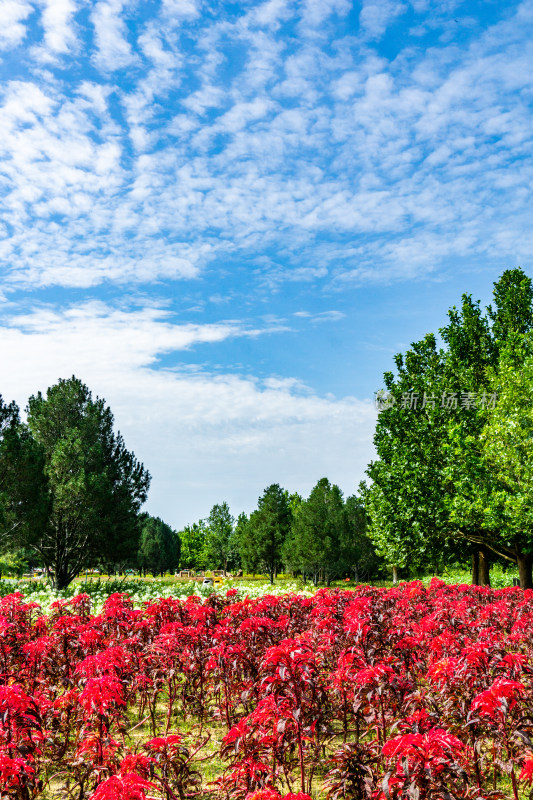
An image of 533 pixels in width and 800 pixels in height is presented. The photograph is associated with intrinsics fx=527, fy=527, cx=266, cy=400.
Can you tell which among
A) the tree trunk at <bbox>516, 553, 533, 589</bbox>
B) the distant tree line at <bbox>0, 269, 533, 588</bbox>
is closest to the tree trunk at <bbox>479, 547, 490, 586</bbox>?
the distant tree line at <bbox>0, 269, 533, 588</bbox>

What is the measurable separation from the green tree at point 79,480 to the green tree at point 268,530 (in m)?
13.5

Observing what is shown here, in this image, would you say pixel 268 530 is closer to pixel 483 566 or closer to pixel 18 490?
pixel 483 566

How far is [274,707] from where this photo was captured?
12.5 feet

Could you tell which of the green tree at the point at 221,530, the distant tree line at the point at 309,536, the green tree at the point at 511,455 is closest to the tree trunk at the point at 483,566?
the green tree at the point at 511,455

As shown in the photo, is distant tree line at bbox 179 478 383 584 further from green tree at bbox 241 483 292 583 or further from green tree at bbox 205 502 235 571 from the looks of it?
green tree at bbox 205 502 235 571

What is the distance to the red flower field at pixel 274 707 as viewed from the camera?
123 inches

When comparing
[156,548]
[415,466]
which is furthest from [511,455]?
[156,548]

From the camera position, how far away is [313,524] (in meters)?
36.0

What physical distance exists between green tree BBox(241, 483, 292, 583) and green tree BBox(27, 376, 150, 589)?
13498mm

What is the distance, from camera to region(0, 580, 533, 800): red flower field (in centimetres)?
313

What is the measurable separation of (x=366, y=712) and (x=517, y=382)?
14.3m

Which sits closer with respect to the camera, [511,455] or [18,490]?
[511,455]

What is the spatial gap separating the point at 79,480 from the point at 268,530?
19151 millimetres

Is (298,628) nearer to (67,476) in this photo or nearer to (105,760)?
(105,760)
